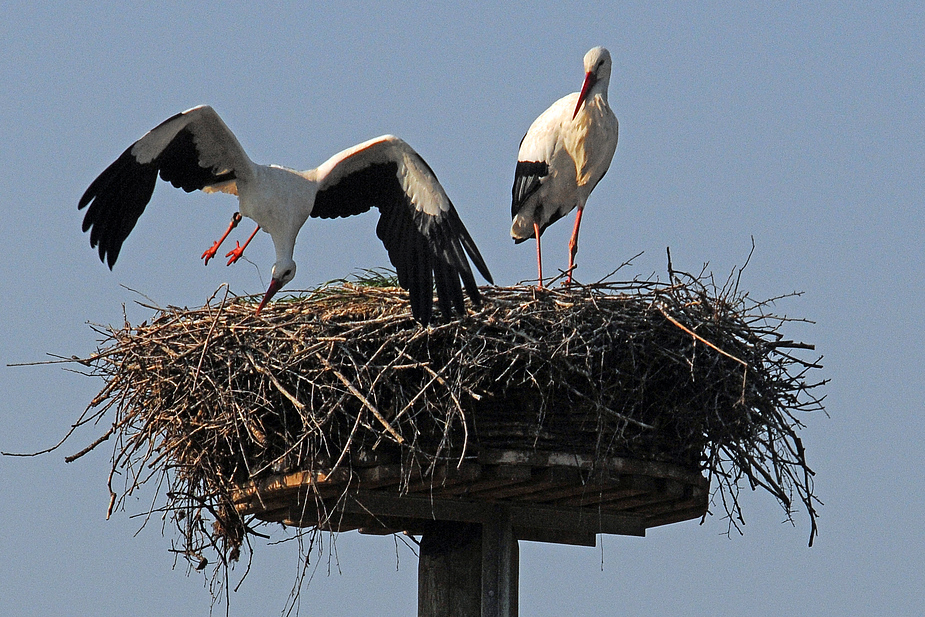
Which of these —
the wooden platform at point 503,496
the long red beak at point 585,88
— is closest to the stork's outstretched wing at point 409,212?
the wooden platform at point 503,496

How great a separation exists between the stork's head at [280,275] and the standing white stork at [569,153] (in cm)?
132

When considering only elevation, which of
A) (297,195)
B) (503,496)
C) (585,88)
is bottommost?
(503,496)

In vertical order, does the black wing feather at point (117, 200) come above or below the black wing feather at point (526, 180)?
below

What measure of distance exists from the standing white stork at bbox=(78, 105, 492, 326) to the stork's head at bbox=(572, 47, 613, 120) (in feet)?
3.86

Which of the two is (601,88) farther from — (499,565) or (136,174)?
(499,565)

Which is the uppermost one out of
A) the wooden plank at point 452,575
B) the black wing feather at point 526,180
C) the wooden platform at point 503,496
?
the black wing feather at point 526,180

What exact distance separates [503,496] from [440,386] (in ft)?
1.94

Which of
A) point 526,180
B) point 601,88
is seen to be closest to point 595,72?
point 601,88

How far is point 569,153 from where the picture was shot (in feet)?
23.0

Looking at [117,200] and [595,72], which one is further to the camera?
[595,72]

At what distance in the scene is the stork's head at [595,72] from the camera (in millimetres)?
6965

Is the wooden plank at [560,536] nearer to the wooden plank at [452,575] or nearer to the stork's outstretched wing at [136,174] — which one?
the wooden plank at [452,575]

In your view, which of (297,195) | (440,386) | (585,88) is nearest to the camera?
(440,386)

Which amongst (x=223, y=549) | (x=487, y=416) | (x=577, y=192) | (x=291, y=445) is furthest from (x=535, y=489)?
(x=577, y=192)
